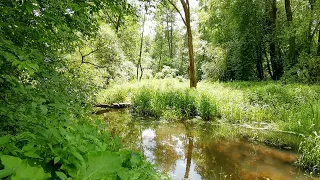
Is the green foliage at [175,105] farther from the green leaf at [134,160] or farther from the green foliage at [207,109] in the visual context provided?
the green leaf at [134,160]

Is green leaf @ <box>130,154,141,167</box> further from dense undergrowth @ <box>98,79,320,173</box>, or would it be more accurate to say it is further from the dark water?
dense undergrowth @ <box>98,79,320,173</box>

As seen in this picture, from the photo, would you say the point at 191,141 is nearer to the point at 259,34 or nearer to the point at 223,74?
the point at 259,34

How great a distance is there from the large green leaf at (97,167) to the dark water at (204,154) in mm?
3087

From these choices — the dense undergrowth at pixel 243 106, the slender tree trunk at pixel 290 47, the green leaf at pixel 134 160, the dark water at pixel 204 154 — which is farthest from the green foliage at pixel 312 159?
the slender tree trunk at pixel 290 47

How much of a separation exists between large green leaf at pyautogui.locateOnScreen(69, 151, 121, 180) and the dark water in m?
3.09

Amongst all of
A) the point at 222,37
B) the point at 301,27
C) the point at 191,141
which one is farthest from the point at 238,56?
the point at 191,141

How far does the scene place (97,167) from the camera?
111 cm

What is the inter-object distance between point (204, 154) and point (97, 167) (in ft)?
17.1

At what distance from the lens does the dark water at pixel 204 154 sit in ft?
16.1

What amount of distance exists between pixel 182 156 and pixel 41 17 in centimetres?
461

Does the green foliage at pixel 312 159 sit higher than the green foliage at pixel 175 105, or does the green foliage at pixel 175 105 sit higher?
the green foliage at pixel 175 105

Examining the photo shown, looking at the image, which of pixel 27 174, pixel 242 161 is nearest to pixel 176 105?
pixel 242 161

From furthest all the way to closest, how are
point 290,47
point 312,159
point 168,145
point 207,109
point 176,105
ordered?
1. point 290,47
2. point 176,105
3. point 207,109
4. point 168,145
5. point 312,159

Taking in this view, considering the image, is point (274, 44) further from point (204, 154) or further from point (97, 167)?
point (97, 167)
